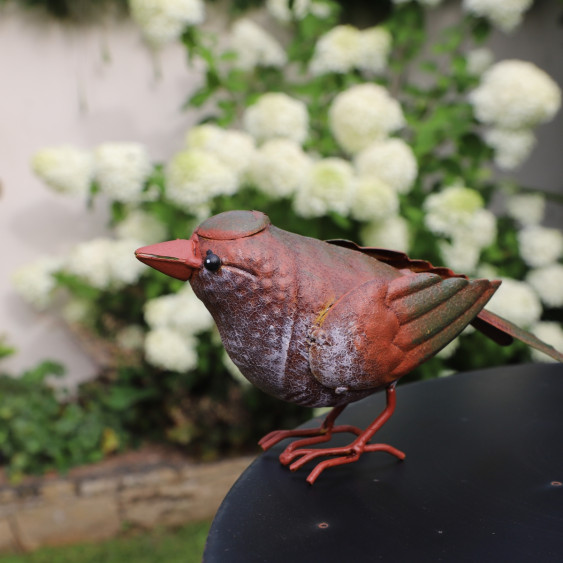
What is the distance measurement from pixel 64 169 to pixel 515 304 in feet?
3.94

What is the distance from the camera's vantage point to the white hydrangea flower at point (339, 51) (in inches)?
67.9

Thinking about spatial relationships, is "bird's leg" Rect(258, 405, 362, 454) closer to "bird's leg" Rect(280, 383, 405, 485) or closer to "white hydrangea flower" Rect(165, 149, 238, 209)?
"bird's leg" Rect(280, 383, 405, 485)

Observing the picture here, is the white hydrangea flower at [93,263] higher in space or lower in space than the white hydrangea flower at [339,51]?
lower

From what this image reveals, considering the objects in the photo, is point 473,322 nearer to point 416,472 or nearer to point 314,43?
point 416,472

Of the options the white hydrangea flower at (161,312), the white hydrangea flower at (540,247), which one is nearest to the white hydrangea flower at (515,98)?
the white hydrangea flower at (540,247)

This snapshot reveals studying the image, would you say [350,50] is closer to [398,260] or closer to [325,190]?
[325,190]

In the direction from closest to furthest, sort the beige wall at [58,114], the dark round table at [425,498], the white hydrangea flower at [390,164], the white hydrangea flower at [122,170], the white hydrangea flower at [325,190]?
the dark round table at [425,498] → the white hydrangea flower at [325,190] → the white hydrangea flower at [390,164] → the white hydrangea flower at [122,170] → the beige wall at [58,114]

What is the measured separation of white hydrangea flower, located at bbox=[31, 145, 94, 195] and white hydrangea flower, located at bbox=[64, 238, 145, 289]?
17 centimetres

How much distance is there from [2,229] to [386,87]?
1349mm

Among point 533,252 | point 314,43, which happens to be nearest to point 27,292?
point 314,43

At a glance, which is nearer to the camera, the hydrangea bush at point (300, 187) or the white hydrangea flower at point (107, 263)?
the hydrangea bush at point (300, 187)

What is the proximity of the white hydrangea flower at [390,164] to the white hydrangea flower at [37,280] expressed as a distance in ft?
3.23

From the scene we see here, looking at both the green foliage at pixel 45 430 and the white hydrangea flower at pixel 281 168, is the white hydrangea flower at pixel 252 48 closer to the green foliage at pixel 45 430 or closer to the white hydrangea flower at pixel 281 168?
the white hydrangea flower at pixel 281 168

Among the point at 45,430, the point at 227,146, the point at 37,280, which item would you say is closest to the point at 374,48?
the point at 227,146
